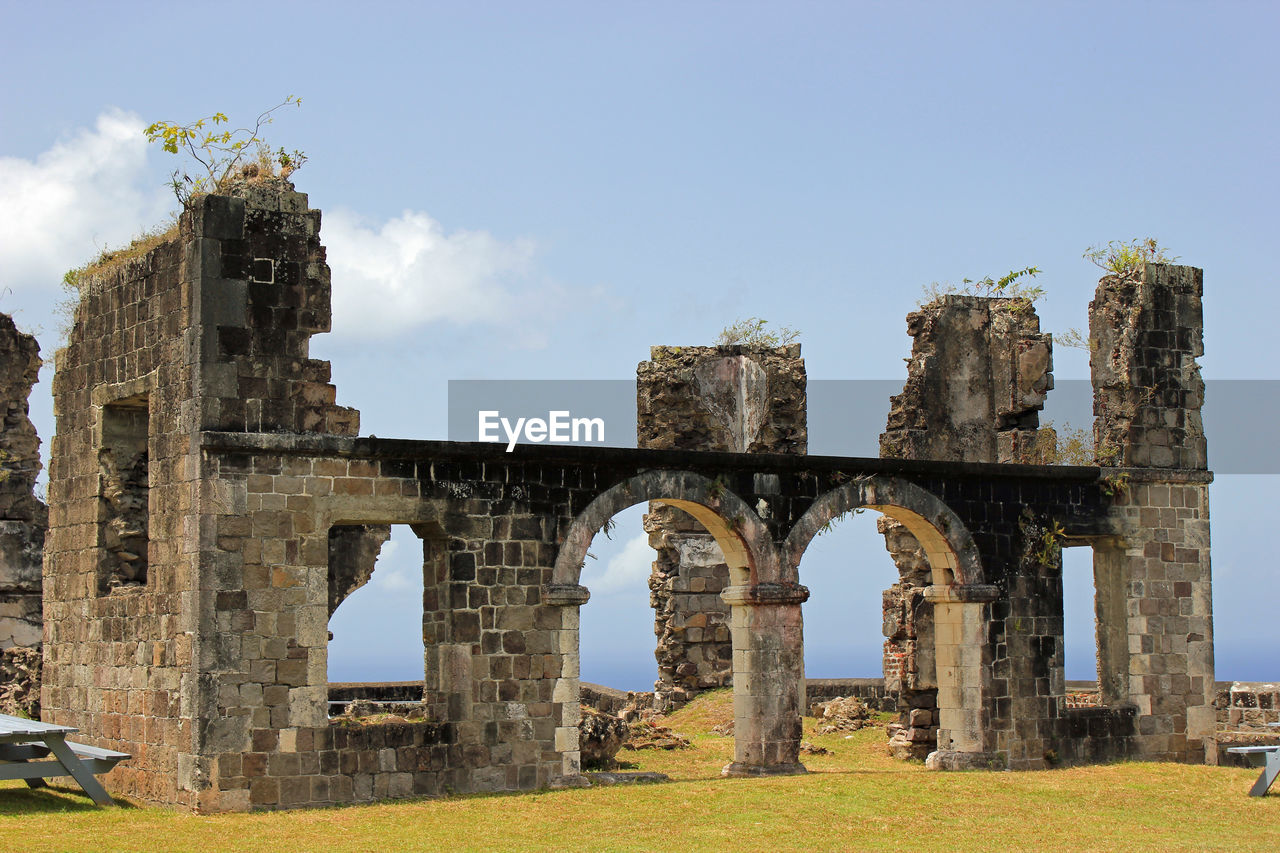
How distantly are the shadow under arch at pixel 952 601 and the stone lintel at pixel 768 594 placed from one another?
3.25ft

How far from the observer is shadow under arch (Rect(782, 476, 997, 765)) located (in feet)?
55.2

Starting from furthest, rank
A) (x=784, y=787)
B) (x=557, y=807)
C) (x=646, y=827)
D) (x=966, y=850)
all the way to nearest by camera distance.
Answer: (x=784, y=787) < (x=557, y=807) < (x=646, y=827) < (x=966, y=850)

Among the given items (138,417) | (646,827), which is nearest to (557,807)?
(646,827)

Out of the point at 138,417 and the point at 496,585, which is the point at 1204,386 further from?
the point at 138,417

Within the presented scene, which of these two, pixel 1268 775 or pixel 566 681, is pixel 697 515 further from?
pixel 1268 775

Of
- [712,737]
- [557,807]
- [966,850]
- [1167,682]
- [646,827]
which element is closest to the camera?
[966,850]

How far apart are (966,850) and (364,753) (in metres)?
5.31

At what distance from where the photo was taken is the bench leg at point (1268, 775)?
15.0 metres

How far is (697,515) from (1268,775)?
5933 millimetres

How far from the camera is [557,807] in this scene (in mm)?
14008

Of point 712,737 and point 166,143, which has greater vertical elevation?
point 166,143

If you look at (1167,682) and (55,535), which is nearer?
(55,535)

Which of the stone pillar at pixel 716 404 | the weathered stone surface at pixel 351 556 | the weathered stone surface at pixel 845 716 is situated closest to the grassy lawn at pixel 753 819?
the weathered stone surface at pixel 845 716

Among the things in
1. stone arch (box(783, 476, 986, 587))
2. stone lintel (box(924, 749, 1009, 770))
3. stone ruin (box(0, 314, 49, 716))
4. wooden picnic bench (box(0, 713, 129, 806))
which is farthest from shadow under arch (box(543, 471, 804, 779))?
stone ruin (box(0, 314, 49, 716))
